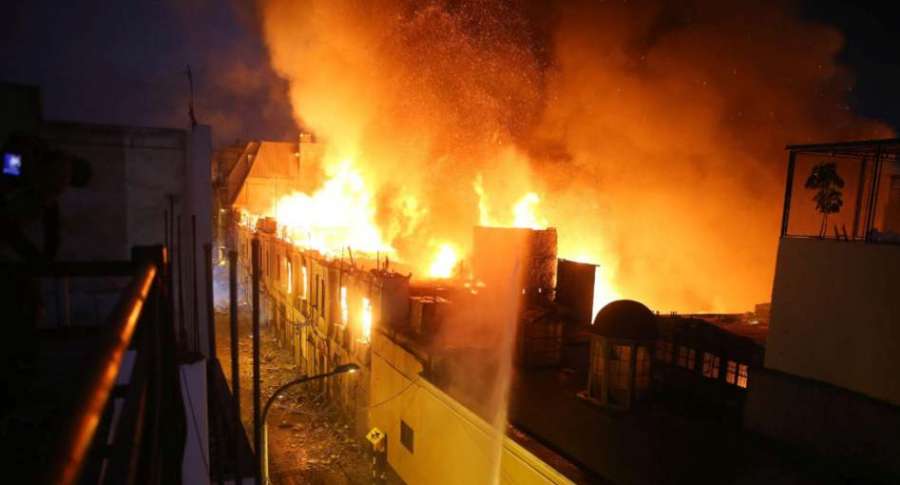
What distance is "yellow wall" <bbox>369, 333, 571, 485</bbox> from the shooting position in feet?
32.7

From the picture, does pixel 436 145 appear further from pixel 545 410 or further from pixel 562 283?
pixel 545 410

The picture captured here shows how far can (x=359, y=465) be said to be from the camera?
16188 mm

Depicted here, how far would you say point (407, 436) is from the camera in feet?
48.4

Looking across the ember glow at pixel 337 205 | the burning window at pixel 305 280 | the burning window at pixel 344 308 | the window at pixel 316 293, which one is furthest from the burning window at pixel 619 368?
the ember glow at pixel 337 205

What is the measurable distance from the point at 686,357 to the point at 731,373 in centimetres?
140

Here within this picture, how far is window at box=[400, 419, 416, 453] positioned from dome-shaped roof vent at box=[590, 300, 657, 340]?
19.9ft

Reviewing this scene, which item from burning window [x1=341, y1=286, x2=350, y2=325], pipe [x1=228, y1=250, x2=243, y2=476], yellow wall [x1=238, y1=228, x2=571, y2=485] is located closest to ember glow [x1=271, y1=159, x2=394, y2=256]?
yellow wall [x1=238, y1=228, x2=571, y2=485]

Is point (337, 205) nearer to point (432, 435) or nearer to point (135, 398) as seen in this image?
point (432, 435)

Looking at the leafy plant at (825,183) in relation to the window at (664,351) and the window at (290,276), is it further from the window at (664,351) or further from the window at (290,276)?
the window at (290,276)

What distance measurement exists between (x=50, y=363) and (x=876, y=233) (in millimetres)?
11172

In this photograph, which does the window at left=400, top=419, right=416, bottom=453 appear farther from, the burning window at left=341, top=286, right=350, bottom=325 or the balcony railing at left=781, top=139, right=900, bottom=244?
the balcony railing at left=781, top=139, right=900, bottom=244

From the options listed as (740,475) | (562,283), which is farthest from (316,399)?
(740,475)

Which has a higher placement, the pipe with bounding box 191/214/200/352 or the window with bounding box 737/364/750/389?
the pipe with bounding box 191/214/200/352

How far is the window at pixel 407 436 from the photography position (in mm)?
14426
